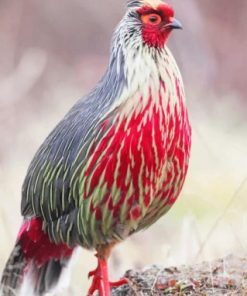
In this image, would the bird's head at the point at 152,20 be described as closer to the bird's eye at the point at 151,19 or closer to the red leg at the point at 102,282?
the bird's eye at the point at 151,19

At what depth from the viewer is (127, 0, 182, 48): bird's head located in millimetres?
4441

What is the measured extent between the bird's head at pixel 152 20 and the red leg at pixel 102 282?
2.72ft

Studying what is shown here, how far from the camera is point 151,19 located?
175 inches

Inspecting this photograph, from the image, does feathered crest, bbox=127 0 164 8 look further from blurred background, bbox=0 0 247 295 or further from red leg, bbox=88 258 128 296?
blurred background, bbox=0 0 247 295

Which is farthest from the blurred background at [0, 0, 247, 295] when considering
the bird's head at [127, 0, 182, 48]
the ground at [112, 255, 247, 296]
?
the bird's head at [127, 0, 182, 48]

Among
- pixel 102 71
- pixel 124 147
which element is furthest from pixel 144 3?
pixel 102 71

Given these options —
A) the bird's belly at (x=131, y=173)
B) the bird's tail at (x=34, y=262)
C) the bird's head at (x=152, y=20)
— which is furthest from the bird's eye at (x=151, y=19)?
the bird's tail at (x=34, y=262)

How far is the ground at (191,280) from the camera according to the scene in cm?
488

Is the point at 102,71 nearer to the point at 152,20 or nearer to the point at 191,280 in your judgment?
the point at 191,280

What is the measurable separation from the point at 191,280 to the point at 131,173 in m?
0.66

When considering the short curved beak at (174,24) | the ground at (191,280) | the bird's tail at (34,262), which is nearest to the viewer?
the short curved beak at (174,24)

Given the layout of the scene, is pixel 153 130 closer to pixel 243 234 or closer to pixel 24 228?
pixel 24 228

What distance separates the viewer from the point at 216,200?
20.4 ft

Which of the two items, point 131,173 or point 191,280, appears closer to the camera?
point 131,173
